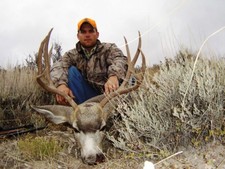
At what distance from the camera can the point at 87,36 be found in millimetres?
6691

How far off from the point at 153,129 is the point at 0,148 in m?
2.59

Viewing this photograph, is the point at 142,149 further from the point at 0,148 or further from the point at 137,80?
the point at 0,148

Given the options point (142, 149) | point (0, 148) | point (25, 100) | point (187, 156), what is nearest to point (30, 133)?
point (0, 148)

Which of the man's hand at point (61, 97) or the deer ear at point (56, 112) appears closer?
the deer ear at point (56, 112)

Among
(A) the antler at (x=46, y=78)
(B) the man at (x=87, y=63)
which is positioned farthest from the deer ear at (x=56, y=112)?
(B) the man at (x=87, y=63)

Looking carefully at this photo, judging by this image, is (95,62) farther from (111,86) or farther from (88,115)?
(88,115)

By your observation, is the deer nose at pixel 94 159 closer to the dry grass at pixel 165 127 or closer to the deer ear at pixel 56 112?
the dry grass at pixel 165 127

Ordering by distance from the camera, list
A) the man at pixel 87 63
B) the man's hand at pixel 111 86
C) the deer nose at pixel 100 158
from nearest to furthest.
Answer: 1. the deer nose at pixel 100 158
2. the man's hand at pixel 111 86
3. the man at pixel 87 63

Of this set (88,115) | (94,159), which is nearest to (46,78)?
(88,115)

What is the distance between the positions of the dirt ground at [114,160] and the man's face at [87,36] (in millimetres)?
1584

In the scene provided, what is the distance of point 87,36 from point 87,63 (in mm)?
466

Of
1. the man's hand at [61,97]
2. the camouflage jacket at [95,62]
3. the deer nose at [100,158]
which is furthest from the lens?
the camouflage jacket at [95,62]

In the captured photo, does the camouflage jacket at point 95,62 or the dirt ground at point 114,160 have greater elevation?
the camouflage jacket at point 95,62

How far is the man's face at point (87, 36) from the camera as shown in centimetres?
667
